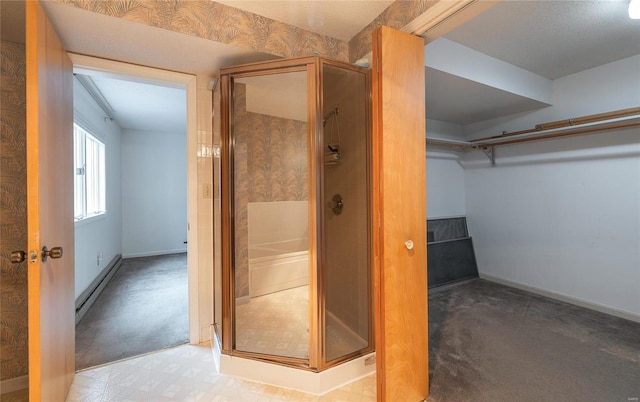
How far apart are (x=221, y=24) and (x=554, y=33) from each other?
250cm

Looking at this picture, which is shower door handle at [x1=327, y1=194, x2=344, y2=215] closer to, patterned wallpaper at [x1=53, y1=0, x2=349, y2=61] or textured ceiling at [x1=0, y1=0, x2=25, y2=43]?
patterned wallpaper at [x1=53, y1=0, x2=349, y2=61]

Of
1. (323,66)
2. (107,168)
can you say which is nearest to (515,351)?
(323,66)

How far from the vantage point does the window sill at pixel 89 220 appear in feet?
9.30

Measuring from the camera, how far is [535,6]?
1.78m

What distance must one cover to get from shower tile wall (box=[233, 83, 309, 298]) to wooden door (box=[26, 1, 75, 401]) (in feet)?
3.04

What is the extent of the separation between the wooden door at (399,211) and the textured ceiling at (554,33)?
0.95 metres

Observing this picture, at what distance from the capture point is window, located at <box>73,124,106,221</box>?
122 inches

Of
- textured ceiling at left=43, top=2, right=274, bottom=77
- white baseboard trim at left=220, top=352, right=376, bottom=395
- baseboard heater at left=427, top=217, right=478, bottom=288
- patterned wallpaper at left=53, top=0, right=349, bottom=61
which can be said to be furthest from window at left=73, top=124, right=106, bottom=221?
baseboard heater at left=427, top=217, right=478, bottom=288

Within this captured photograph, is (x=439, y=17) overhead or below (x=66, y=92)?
overhead

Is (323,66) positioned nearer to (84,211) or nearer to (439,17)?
(439,17)

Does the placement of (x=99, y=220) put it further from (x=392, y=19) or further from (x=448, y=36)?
(x=448, y=36)

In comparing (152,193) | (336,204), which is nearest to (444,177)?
(336,204)

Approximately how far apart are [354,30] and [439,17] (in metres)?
0.78

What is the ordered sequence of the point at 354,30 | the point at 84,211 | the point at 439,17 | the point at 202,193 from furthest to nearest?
the point at 84,211, the point at 202,193, the point at 354,30, the point at 439,17
